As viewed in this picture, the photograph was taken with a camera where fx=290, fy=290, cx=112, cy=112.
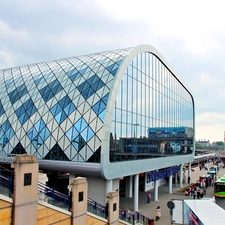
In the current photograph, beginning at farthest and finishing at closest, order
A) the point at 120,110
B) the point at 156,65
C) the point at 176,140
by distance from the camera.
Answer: the point at 176,140 < the point at 156,65 < the point at 120,110

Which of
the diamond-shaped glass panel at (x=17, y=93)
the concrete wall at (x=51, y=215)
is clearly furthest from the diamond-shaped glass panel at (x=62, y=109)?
the concrete wall at (x=51, y=215)

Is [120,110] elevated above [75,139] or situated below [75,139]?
above

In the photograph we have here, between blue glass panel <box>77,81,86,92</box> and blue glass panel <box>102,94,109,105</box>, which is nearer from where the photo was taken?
blue glass panel <box>102,94,109,105</box>

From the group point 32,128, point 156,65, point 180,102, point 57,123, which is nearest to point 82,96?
point 57,123

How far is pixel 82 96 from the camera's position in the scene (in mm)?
24844

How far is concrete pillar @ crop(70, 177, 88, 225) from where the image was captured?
12.6 metres

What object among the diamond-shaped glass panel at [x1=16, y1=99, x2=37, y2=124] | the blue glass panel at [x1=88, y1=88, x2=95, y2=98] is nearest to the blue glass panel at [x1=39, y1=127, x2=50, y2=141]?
the diamond-shaped glass panel at [x1=16, y1=99, x2=37, y2=124]

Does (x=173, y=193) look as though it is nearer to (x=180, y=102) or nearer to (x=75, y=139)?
(x=180, y=102)

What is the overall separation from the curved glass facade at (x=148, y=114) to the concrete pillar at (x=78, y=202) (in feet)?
30.2

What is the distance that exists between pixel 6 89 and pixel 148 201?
2089 centimetres

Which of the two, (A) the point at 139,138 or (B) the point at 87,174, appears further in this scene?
(A) the point at 139,138

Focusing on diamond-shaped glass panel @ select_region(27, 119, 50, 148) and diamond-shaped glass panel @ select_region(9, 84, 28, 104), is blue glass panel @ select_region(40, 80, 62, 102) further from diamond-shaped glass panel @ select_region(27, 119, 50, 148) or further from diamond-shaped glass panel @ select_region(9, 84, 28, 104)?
diamond-shaped glass panel @ select_region(9, 84, 28, 104)

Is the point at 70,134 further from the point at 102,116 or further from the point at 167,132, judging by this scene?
the point at 167,132

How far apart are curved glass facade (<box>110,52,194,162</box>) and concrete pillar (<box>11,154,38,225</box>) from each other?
12.3m
